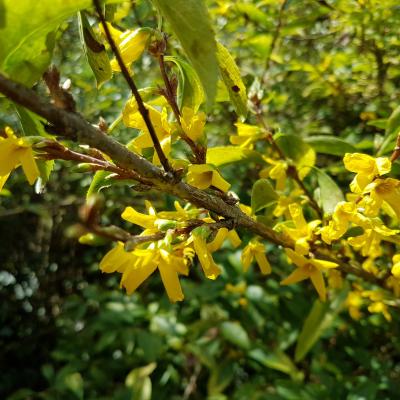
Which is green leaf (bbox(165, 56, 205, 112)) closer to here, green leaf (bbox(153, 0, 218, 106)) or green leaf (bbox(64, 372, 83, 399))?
green leaf (bbox(153, 0, 218, 106))

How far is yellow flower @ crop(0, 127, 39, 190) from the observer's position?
A: 616 mm

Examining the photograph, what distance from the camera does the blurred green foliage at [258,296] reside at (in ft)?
6.19

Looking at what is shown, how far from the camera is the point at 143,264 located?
28.7 inches

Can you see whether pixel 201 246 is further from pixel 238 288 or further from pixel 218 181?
pixel 238 288

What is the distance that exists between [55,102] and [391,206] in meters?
0.61

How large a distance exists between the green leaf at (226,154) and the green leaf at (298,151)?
4.3 inches

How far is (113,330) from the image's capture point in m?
2.39

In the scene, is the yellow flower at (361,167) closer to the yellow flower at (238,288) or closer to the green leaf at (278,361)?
the green leaf at (278,361)

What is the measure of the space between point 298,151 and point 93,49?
0.68 meters

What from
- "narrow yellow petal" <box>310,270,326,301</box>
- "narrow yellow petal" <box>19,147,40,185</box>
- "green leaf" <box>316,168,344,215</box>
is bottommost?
"narrow yellow petal" <box>310,270,326,301</box>

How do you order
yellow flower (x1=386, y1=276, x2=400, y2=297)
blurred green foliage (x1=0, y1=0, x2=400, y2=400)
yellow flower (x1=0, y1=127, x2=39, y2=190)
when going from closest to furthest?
yellow flower (x1=0, y1=127, x2=39, y2=190) → yellow flower (x1=386, y1=276, x2=400, y2=297) → blurred green foliage (x1=0, y1=0, x2=400, y2=400)

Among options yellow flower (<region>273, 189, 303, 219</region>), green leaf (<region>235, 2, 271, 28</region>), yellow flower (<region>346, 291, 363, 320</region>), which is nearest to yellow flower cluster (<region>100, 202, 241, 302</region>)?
yellow flower (<region>273, 189, 303, 219</region>)

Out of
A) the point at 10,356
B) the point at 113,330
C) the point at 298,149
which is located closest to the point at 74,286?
the point at 10,356

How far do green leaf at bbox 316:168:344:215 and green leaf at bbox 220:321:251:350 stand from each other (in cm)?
109
